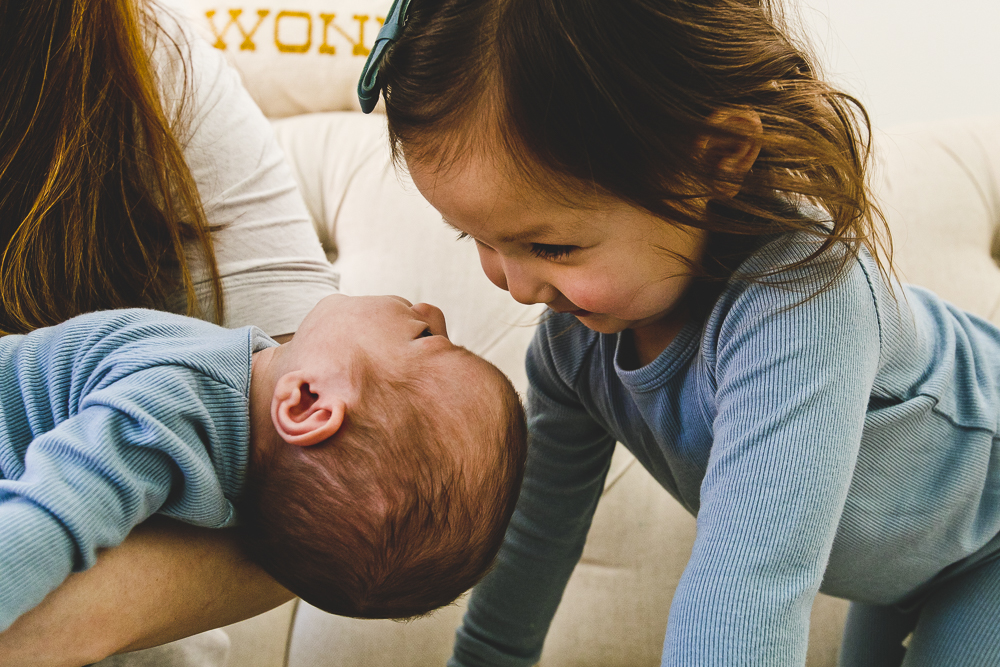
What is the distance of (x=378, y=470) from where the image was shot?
2.02 ft

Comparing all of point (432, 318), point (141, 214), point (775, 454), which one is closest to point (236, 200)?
point (141, 214)

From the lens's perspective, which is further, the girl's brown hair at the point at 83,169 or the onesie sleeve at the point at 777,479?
the girl's brown hair at the point at 83,169

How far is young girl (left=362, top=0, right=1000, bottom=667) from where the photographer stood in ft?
1.71

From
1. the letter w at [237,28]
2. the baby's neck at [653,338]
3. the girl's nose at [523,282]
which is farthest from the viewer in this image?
the letter w at [237,28]

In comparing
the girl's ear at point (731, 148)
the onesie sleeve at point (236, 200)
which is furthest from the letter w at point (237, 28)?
the girl's ear at point (731, 148)

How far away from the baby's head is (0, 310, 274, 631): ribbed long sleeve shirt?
0.12ft

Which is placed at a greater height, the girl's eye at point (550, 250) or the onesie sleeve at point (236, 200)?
the girl's eye at point (550, 250)

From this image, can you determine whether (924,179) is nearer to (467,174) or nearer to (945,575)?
(945,575)

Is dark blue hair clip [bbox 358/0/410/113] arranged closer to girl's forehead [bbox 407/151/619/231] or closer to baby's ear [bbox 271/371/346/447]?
girl's forehead [bbox 407/151/619/231]

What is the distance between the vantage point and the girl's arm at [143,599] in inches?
21.2

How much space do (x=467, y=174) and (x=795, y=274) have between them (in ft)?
0.81

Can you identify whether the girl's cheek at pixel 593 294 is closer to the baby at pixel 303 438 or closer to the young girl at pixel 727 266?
the young girl at pixel 727 266

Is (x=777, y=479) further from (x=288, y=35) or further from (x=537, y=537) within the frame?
(x=288, y=35)

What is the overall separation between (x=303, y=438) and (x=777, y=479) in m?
0.35
